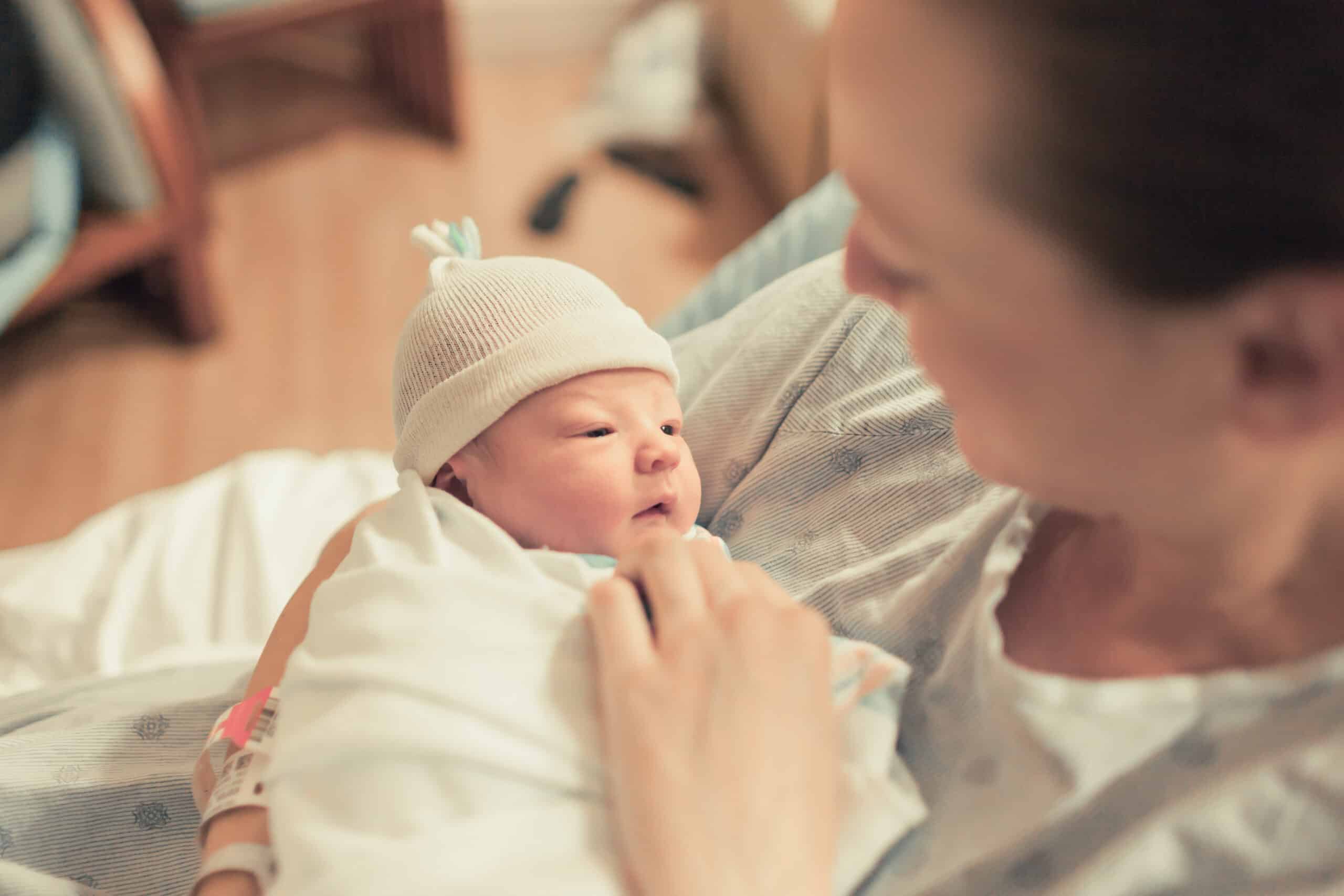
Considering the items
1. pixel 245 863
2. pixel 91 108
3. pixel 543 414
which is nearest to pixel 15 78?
pixel 91 108

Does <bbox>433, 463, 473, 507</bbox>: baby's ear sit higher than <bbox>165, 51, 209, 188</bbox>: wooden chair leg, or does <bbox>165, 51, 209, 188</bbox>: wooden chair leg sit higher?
<bbox>433, 463, 473, 507</bbox>: baby's ear

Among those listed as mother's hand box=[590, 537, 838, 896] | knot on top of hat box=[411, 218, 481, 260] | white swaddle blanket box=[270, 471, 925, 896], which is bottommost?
white swaddle blanket box=[270, 471, 925, 896]

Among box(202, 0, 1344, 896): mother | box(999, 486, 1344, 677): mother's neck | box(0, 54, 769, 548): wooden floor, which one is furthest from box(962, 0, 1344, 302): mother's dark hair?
box(0, 54, 769, 548): wooden floor

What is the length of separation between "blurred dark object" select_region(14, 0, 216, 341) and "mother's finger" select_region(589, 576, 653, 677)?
1.61m

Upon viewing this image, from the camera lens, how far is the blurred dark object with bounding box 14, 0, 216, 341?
5.89 ft

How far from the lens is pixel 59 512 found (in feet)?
6.23

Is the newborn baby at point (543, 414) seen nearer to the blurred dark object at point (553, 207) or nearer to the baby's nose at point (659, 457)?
the baby's nose at point (659, 457)

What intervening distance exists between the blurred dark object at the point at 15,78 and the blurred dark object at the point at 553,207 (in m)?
1.00

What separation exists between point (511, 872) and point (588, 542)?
1.02 ft

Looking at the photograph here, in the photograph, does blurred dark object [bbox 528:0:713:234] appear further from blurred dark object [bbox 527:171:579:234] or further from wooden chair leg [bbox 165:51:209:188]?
wooden chair leg [bbox 165:51:209:188]

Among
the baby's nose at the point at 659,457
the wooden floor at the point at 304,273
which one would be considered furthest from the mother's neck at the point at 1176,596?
the wooden floor at the point at 304,273

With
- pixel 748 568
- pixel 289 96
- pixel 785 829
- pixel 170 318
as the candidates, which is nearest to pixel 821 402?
pixel 748 568

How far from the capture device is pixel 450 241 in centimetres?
100

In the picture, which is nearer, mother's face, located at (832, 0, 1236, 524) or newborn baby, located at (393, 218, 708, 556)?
mother's face, located at (832, 0, 1236, 524)
